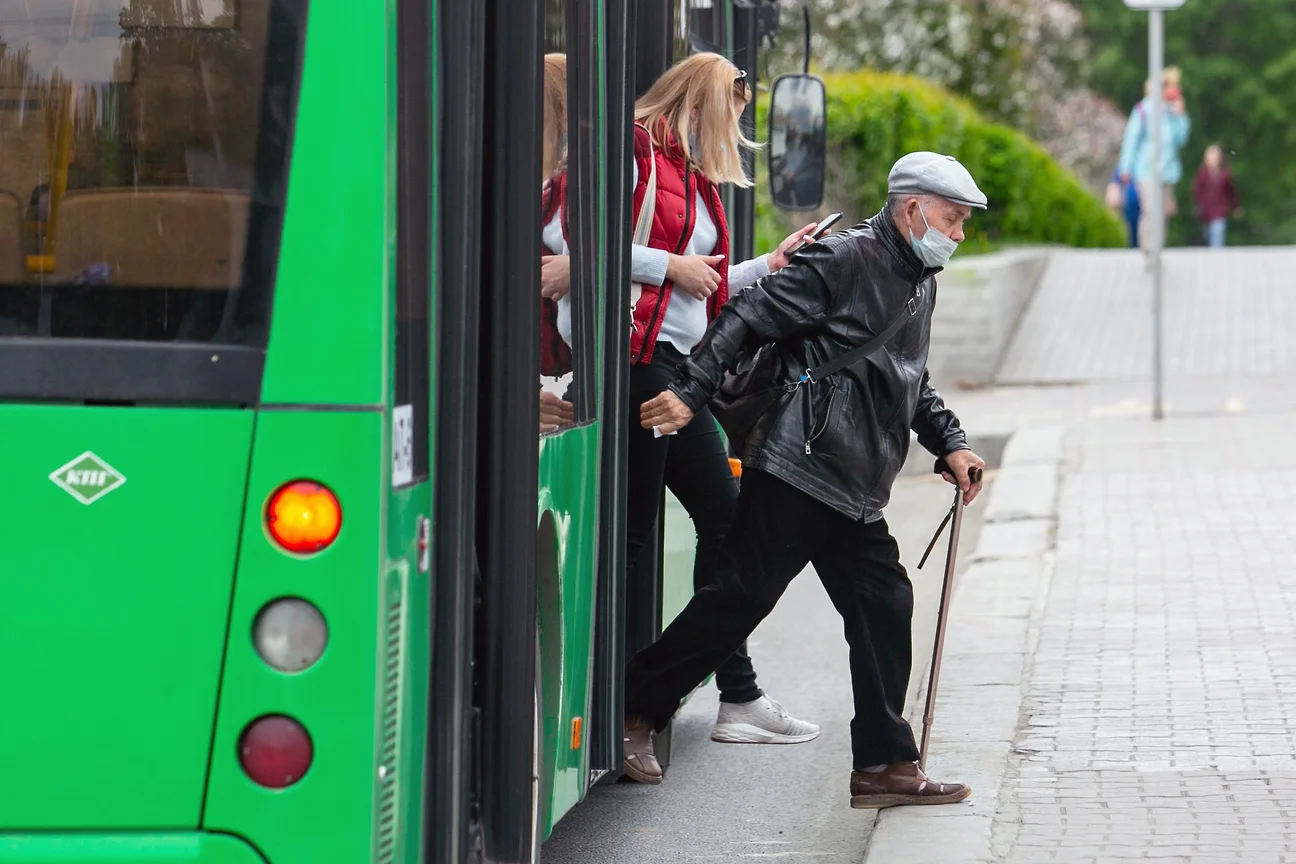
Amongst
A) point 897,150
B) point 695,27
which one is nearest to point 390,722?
point 695,27

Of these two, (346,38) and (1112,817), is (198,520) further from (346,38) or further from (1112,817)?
(1112,817)

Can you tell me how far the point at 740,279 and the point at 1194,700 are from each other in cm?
212

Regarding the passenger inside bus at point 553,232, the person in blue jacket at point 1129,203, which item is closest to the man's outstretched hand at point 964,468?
the passenger inside bus at point 553,232

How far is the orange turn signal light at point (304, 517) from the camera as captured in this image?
2.84m

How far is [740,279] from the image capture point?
18.2 ft

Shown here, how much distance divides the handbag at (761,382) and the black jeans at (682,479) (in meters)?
0.19

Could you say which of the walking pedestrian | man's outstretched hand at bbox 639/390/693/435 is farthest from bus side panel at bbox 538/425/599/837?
the walking pedestrian

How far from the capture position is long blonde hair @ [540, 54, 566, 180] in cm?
387

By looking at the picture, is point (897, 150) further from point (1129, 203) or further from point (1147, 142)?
point (1129, 203)

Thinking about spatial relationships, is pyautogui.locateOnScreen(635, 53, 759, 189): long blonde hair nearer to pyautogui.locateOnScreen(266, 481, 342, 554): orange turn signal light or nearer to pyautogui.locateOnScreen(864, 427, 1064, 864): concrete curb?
pyautogui.locateOnScreen(864, 427, 1064, 864): concrete curb

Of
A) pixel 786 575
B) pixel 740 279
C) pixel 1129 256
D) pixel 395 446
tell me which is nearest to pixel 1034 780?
pixel 786 575

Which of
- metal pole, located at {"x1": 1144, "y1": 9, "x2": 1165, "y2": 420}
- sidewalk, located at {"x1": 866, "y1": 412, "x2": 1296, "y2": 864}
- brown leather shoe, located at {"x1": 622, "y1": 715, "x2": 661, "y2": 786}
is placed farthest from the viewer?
metal pole, located at {"x1": 1144, "y1": 9, "x2": 1165, "y2": 420}

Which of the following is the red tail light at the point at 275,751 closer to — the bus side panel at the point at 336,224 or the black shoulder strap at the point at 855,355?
the bus side panel at the point at 336,224

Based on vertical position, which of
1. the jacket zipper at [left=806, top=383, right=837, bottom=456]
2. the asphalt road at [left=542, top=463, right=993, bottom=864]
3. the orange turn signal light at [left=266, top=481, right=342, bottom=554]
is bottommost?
the asphalt road at [left=542, top=463, right=993, bottom=864]
